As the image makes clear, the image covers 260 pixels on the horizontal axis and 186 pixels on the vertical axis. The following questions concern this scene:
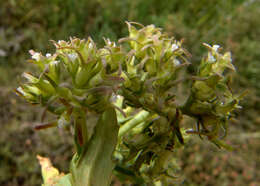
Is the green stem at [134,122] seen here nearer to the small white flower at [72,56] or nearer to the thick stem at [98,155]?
the thick stem at [98,155]

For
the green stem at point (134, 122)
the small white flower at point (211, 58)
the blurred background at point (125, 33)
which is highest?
the small white flower at point (211, 58)

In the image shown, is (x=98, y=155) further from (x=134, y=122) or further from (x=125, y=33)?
(x=125, y=33)

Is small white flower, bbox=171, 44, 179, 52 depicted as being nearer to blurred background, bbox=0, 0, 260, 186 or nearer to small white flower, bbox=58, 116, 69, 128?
small white flower, bbox=58, 116, 69, 128

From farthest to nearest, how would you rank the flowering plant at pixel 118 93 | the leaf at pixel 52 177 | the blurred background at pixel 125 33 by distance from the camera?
the blurred background at pixel 125 33 < the leaf at pixel 52 177 < the flowering plant at pixel 118 93

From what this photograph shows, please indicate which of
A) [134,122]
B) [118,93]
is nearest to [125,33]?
[134,122]

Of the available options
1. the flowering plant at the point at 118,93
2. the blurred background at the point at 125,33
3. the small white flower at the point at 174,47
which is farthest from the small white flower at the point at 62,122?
the blurred background at the point at 125,33

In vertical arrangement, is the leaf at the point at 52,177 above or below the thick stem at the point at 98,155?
below
